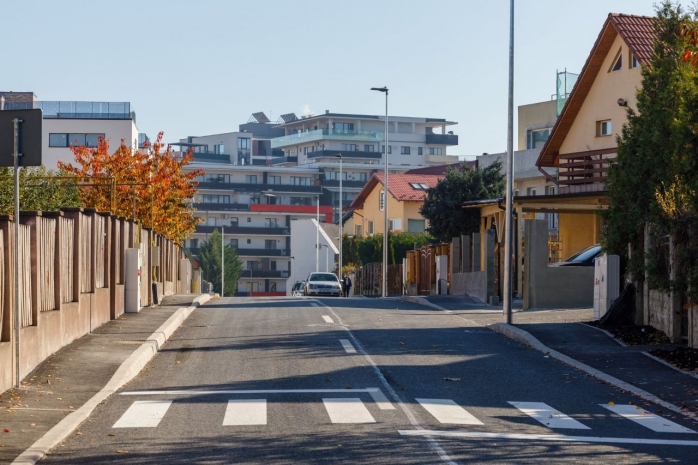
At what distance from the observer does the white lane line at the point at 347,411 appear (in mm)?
10961

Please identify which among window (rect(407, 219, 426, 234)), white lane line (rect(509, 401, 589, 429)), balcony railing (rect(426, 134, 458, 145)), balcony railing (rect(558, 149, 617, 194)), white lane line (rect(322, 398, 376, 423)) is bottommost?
white lane line (rect(509, 401, 589, 429))

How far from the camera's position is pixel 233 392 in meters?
13.3

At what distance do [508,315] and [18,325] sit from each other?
12.2 meters

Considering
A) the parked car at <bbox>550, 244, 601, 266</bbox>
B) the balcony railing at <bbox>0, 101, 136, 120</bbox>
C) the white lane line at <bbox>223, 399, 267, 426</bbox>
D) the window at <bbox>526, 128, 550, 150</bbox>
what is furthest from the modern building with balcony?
the white lane line at <bbox>223, 399, 267, 426</bbox>

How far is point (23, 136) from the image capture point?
13.0 meters

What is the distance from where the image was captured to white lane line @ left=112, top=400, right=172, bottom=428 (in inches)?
426

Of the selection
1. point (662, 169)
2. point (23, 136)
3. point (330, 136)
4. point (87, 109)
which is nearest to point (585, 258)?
point (662, 169)

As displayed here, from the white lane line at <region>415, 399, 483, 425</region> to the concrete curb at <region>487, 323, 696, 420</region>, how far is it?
2.49 metres

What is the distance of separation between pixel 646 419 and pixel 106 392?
642 cm

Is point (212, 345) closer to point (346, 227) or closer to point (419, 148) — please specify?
point (346, 227)

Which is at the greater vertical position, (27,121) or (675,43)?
(675,43)

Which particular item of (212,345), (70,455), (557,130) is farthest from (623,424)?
(557,130)

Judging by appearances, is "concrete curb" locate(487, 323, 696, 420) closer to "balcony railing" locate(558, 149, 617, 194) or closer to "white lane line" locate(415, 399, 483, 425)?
"white lane line" locate(415, 399, 483, 425)

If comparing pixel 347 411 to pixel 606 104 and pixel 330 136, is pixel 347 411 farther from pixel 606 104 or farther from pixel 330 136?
pixel 330 136
